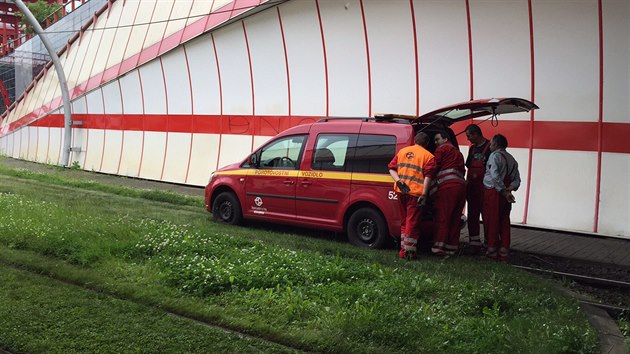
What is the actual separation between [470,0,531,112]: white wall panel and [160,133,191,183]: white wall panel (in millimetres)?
9472

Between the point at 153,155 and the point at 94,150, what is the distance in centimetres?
458

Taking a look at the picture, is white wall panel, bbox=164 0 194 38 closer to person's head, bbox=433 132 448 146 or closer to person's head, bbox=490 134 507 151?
person's head, bbox=433 132 448 146

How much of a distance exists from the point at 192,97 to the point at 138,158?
340cm

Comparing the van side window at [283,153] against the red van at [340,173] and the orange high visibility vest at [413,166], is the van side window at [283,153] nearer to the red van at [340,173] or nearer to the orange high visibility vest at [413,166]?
the red van at [340,173]

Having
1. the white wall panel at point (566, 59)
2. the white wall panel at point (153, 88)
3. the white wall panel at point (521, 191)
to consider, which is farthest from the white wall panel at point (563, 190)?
the white wall panel at point (153, 88)

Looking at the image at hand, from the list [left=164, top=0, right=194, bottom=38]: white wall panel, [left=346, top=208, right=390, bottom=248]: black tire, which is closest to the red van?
[left=346, top=208, right=390, bottom=248]: black tire

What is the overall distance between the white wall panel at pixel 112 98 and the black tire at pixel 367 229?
1452 cm

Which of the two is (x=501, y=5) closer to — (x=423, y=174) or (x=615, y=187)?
(x=615, y=187)

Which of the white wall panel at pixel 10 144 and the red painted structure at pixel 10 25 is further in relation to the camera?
the red painted structure at pixel 10 25

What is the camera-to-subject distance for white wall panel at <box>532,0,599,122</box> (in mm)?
9984

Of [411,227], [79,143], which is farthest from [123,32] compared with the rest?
[411,227]

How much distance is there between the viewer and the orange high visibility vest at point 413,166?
7.09 meters

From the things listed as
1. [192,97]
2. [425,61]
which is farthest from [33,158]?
[425,61]

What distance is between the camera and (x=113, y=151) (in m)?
20.3
